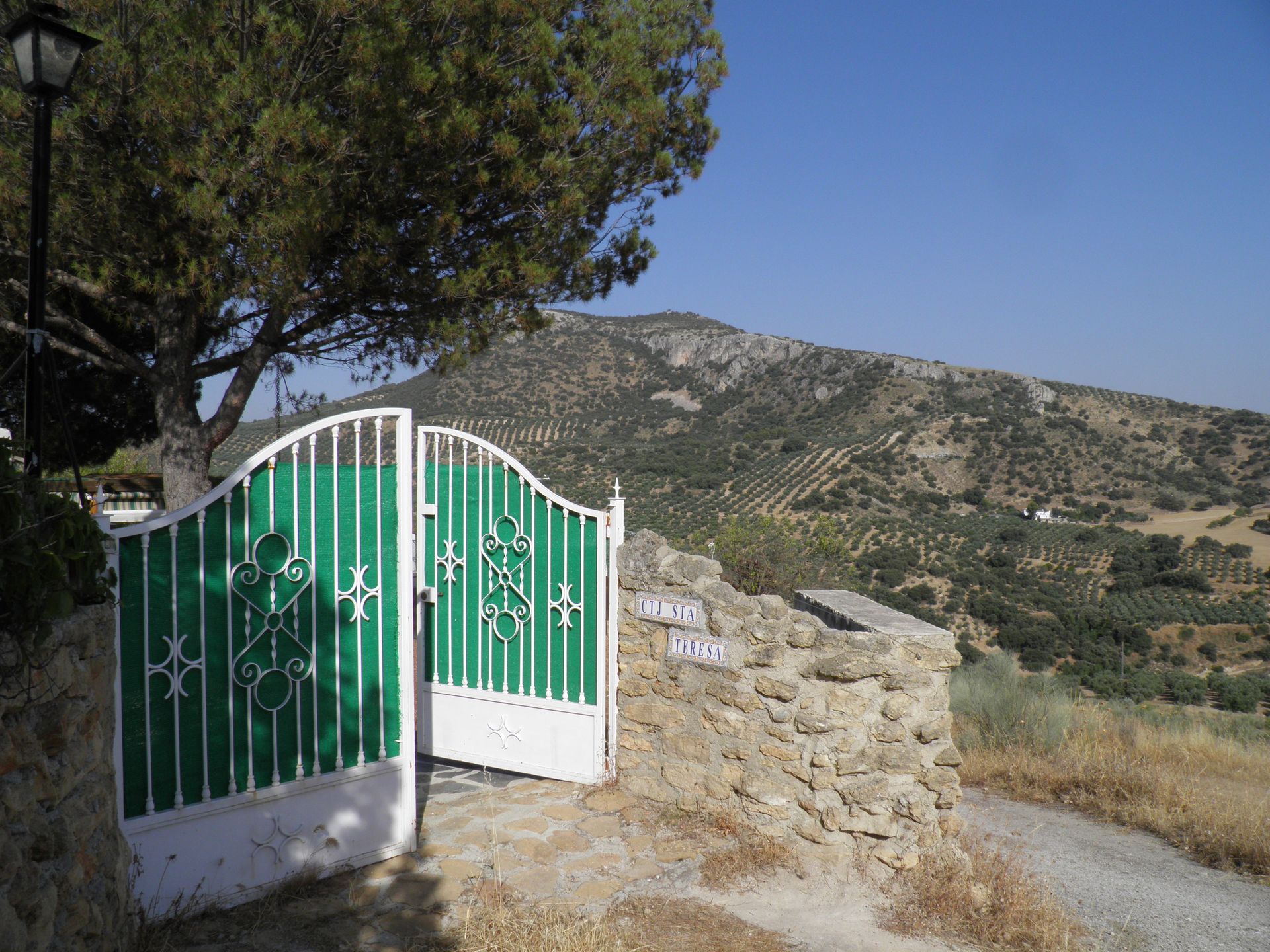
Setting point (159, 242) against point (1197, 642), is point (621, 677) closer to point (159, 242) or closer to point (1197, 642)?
point (159, 242)

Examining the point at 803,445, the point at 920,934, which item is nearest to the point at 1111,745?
the point at 920,934

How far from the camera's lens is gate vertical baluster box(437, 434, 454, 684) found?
591cm

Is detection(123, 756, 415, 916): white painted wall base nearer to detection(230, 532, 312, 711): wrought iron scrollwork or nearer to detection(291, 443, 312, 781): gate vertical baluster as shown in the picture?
detection(291, 443, 312, 781): gate vertical baluster

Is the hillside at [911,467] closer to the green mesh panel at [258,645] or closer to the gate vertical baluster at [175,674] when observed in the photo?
the green mesh panel at [258,645]

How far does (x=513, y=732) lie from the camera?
6047 mm

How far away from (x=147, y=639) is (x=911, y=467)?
3483cm

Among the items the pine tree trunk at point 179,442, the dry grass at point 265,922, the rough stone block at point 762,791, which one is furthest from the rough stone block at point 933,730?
the pine tree trunk at point 179,442

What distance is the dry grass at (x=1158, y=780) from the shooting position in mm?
5137

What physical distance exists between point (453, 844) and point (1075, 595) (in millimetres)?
25635

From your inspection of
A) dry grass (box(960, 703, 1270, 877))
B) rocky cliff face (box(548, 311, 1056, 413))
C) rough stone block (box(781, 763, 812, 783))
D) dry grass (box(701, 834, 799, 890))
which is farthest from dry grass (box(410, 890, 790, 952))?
rocky cliff face (box(548, 311, 1056, 413))

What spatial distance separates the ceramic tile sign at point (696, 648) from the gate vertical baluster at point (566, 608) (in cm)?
76

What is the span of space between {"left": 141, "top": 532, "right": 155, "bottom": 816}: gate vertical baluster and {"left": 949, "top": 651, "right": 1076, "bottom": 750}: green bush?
495 cm

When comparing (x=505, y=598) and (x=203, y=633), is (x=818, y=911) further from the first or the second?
(x=203, y=633)

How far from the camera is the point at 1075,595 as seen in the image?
26172 millimetres
